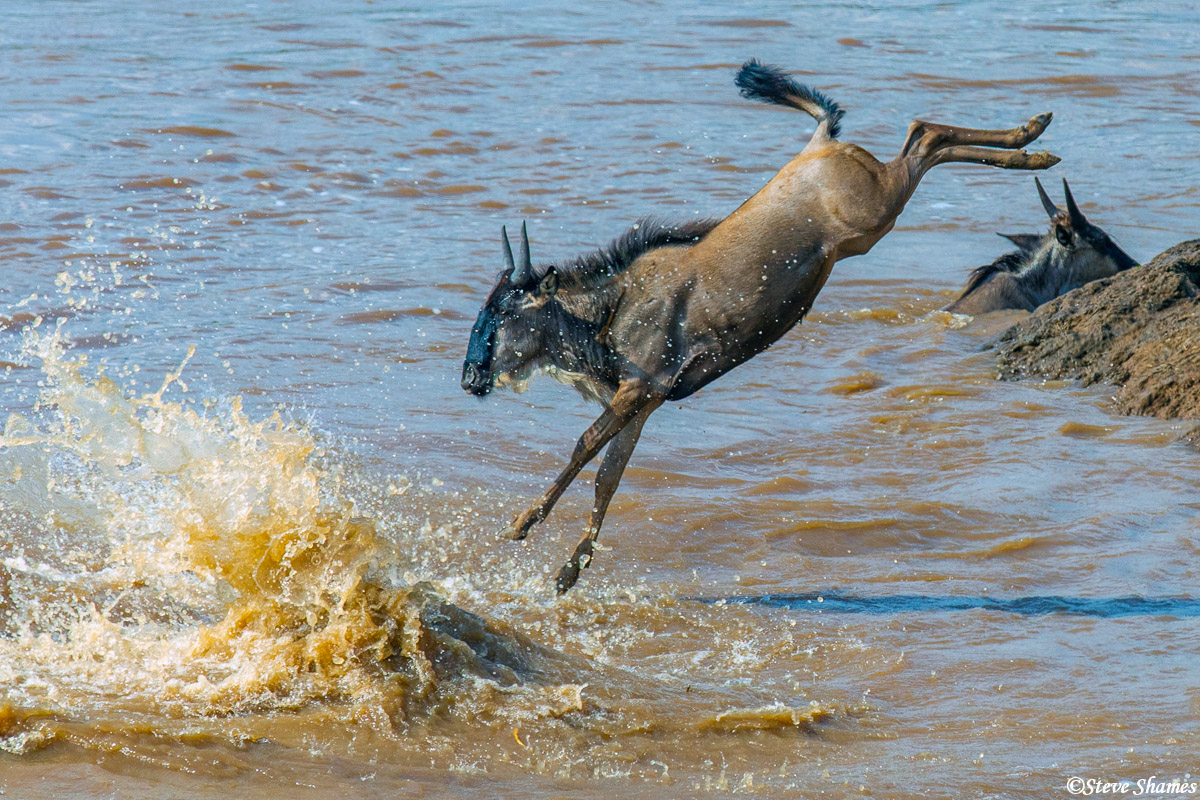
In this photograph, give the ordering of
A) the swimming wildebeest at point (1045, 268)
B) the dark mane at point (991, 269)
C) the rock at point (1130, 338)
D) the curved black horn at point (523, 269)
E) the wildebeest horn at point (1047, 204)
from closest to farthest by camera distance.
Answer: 1. the curved black horn at point (523, 269)
2. the rock at point (1130, 338)
3. the wildebeest horn at point (1047, 204)
4. the swimming wildebeest at point (1045, 268)
5. the dark mane at point (991, 269)

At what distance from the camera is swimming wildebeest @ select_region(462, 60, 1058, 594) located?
607 centimetres

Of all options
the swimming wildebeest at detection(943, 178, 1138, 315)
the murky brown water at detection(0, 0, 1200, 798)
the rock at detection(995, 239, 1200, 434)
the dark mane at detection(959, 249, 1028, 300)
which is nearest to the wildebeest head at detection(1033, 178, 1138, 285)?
the swimming wildebeest at detection(943, 178, 1138, 315)

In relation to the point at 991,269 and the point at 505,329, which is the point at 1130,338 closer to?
the point at 991,269

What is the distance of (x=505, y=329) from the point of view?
6309 millimetres

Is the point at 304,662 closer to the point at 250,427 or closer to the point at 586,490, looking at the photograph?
the point at 250,427

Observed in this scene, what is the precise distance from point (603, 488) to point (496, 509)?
81 cm

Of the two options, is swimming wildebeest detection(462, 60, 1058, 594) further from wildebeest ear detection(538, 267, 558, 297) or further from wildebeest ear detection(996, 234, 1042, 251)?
wildebeest ear detection(996, 234, 1042, 251)

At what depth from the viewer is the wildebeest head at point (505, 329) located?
20.6ft

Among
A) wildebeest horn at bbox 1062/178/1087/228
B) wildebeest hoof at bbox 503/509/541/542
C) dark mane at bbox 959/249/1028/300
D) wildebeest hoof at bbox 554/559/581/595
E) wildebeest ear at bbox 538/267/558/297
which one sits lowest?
wildebeest hoof at bbox 554/559/581/595

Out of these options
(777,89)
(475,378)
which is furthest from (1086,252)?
(475,378)

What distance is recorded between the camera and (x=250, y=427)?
5.73 metres

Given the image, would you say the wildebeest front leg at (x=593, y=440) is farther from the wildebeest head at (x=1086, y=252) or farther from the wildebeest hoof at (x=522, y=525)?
the wildebeest head at (x=1086, y=252)

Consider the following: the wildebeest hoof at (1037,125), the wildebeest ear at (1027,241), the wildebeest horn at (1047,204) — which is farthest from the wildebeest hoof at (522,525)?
the wildebeest ear at (1027,241)

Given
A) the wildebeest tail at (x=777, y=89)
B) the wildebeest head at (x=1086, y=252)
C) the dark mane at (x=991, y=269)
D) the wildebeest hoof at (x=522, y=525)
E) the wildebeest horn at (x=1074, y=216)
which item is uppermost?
the wildebeest tail at (x=777, y=89)
